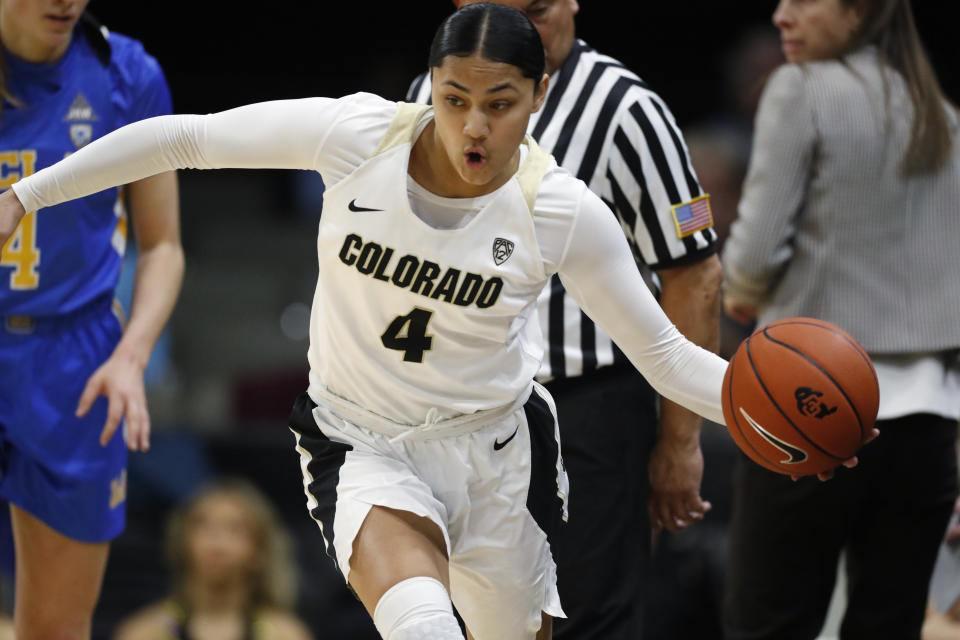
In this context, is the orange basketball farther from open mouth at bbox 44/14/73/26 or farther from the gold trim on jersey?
open mouth at bbox 44/14/73/26

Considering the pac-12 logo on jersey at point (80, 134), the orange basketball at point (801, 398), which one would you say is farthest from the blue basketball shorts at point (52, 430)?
the orange basketball at point (801, 398)

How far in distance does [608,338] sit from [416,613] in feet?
3.74

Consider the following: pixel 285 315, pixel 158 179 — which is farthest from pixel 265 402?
pixel 158 179

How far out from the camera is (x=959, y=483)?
3.62 m

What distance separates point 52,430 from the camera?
346 centimetres

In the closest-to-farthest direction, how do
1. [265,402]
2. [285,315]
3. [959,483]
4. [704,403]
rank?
[704,403]
[959,483]
[265,402]
[285,315]

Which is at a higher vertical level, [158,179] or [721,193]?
[158,179]

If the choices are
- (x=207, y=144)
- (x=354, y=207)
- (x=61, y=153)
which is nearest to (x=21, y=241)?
(x=61, y=153)

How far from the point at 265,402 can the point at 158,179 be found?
3574 millimetres

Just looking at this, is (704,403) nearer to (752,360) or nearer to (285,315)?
(752,360)

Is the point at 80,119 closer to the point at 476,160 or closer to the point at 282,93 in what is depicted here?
the point at 476,160

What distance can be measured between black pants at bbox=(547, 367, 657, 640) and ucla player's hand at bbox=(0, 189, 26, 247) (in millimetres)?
1414

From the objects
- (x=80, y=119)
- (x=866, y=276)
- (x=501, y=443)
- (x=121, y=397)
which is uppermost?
(x=80, y=119)

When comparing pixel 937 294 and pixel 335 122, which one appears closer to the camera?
pixel 335 122
